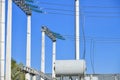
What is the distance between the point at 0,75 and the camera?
23078mm

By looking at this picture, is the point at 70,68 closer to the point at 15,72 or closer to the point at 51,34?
the point at 15,72

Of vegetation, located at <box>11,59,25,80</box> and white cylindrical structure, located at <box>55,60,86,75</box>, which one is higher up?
white cylindrical structure, located at <box>55,60,86,75</box>

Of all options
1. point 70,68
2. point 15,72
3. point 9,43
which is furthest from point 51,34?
point 70,68

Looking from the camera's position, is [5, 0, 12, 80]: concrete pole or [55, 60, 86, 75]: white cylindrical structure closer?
[55, 60, 86, 75]: white cylindrical structure

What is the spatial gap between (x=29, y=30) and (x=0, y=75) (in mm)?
31598

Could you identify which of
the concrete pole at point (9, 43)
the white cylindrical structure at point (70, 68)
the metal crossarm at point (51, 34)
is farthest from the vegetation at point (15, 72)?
the white cylindrical structure at point (70, 68)

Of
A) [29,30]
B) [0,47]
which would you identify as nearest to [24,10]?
[29,30]

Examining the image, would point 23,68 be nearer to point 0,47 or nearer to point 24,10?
point 24,10

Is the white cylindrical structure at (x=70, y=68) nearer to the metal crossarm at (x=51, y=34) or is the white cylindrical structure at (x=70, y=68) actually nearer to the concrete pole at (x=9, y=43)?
the concrete pole at (x=9, y=43)

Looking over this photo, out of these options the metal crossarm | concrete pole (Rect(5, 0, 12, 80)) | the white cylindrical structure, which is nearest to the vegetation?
the metal crossarm

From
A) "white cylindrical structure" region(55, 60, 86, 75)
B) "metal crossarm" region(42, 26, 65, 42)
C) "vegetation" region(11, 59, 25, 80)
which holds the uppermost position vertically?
"metal crossarm" region(42, 26, 65, 42)

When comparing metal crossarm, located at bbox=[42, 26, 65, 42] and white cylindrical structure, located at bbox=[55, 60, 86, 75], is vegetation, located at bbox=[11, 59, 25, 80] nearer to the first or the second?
metal crossarm, located at bbox=[42, 26, 65, 42]

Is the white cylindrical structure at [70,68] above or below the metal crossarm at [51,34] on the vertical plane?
below

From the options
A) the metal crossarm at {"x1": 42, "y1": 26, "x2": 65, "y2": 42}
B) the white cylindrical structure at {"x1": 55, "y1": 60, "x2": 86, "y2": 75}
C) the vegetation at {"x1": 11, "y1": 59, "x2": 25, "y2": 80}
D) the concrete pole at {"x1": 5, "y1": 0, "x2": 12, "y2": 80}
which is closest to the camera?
the white cylindrical structure at {"x1": 55, "y1": 60, "x2": 86, "y2": 75}
